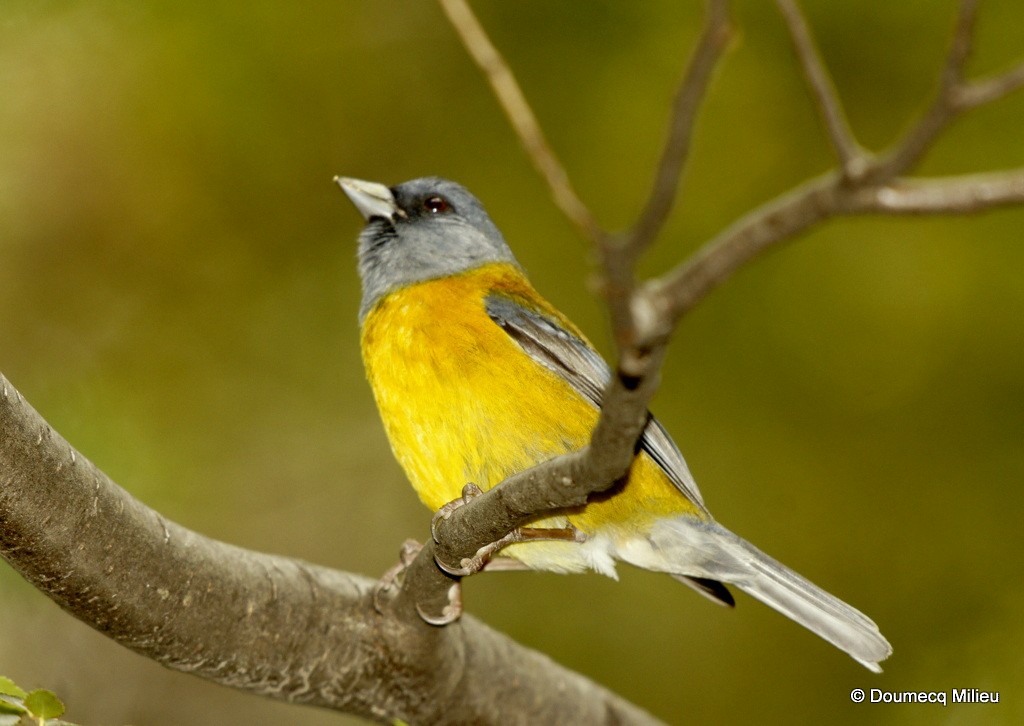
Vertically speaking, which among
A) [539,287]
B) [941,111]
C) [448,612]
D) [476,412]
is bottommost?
[448,612]

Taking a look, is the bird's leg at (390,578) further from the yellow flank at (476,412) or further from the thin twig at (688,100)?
the thin twig at (688,100)

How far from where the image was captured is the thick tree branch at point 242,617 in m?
2.78

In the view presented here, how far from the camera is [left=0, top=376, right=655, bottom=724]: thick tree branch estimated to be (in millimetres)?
2779

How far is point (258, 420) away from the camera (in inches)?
256

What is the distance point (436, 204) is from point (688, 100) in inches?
142

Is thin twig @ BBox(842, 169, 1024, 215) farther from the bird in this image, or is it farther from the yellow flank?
the yellow flank

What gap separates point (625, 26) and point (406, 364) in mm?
3147

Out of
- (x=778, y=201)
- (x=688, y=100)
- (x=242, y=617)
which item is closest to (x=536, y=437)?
(x=242, y=617)

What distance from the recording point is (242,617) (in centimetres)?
351

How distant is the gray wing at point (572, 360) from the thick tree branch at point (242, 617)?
3.15 ft

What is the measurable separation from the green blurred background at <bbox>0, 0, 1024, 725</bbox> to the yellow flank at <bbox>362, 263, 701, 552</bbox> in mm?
2198

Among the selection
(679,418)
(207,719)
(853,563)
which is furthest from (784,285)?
(207,719)

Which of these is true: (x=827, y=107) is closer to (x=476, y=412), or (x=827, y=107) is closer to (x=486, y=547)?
(x=486, y=547)

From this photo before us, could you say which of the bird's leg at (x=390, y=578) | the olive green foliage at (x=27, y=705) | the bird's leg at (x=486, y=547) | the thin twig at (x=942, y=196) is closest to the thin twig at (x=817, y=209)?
the thin twig at (x=942, y=196)
